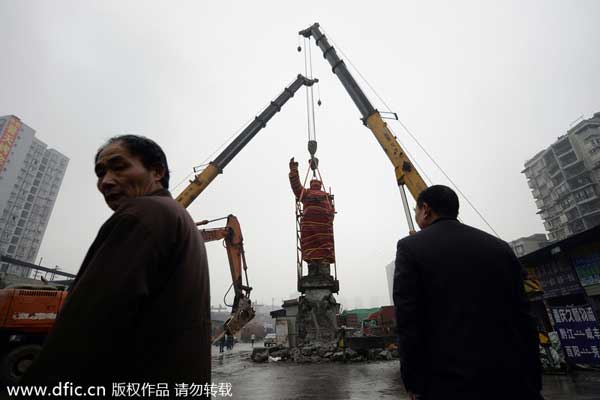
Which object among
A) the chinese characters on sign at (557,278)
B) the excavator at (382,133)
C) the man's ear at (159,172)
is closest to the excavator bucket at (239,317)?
the excavator at (382,133)

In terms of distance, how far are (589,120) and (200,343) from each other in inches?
2520

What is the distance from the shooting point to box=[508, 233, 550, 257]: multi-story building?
4888 centimetres

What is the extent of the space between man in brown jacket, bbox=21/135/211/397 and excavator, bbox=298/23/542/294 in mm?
8512

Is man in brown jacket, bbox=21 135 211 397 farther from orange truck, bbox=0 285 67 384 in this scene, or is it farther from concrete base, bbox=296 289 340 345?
concrete base, bbox=296 289 340 345

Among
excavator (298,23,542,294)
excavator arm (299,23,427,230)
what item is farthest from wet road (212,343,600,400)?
excavator arm (299,23,427,230)

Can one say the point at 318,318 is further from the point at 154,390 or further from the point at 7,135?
the point at 7,135

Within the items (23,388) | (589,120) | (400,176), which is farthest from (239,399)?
(589,120)

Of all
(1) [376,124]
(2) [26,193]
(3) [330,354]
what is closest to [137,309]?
(1) [376,124]

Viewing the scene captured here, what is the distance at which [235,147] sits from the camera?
16188 mm

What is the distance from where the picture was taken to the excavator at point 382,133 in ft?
29.7

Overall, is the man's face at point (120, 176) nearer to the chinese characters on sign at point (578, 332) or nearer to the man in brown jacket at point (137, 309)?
the man in brown jacket at point (137, 309)

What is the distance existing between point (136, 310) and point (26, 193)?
85.3 meters

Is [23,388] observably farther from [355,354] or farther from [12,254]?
[12,254]

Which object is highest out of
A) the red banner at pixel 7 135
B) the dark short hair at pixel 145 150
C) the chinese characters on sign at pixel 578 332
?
the red banner at pixel 7 135
